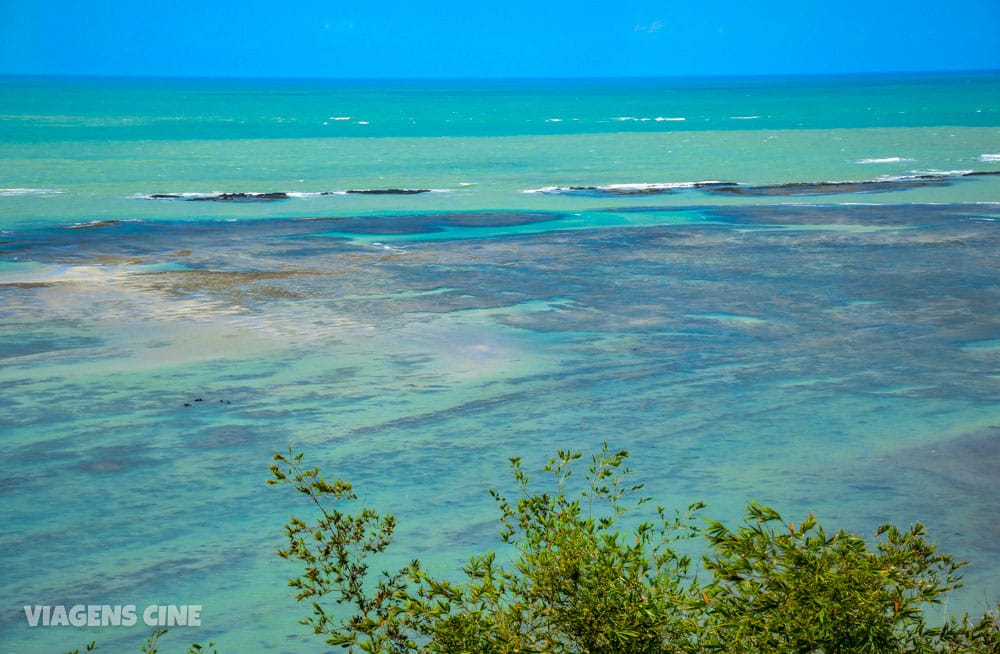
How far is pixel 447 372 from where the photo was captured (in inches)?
555

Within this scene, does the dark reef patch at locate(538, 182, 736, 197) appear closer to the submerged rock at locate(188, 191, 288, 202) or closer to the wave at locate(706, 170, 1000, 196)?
the wave at locate(706, 170, 1000, 196)

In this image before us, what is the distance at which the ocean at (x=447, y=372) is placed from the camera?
9516 millimetres

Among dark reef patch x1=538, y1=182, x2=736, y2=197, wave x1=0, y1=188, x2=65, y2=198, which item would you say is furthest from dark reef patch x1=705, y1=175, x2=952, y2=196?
wave x1=0, y1=188, x2=65, y2=198

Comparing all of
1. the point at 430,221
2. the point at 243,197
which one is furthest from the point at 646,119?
the point at 430,221

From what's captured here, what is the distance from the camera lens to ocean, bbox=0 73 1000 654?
9516mm

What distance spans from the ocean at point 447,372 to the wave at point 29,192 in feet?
8.74

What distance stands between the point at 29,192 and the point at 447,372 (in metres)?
28.1

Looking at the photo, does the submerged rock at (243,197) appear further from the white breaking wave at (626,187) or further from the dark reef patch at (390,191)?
the white breaking wave at (626,187)

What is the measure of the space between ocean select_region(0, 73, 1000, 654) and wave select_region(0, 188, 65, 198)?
105 inches

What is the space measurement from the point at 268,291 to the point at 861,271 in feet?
35.4

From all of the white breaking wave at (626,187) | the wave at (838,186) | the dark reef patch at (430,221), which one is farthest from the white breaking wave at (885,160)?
the dark reef patch at (430,221)

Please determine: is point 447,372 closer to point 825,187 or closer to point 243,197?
point 243,197

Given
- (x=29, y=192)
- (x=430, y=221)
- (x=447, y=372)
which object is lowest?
(x=447, y=372)

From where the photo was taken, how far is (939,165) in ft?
152
